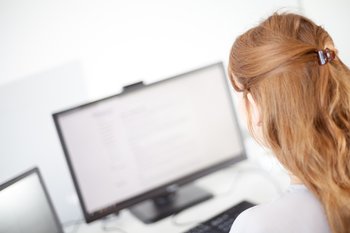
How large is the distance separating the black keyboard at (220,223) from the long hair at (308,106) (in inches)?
14.4

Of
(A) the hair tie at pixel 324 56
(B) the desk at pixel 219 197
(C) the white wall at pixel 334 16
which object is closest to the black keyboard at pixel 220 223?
(B) the desk at pixel 219 197

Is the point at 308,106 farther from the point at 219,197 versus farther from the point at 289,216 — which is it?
the point at 219,197

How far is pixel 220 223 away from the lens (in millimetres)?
1030

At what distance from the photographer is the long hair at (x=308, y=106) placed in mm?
677

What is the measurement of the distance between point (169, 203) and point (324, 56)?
0.78 meters

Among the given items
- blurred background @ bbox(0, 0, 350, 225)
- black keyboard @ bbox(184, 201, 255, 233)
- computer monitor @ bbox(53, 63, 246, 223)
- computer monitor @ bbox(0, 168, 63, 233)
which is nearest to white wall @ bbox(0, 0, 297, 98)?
blurred background @ bbox(0, 0, 350, 225)

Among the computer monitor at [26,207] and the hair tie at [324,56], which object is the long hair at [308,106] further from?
the computer monitor at [26,207]

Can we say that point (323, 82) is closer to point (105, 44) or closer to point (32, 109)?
point (105, 44)

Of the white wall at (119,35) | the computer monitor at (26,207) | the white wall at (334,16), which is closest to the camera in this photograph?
the computer monitor at (26,207)

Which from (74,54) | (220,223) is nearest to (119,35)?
(74,54)

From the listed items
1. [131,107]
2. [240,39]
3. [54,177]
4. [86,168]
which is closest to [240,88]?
[240,39]

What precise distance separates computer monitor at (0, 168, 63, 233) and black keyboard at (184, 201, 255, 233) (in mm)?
428

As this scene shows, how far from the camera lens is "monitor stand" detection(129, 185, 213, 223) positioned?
47.7 inches

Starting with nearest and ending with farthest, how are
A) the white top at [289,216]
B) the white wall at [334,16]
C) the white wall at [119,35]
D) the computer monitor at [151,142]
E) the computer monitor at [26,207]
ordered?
the white top at [289,216] < the computer monitor at [26,207] < the computer monitor at [151,142] < the white wall at [119,35] < the white wall at [334,16]
